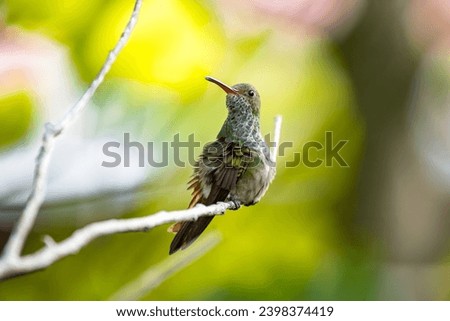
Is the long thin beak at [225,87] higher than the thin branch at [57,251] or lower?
higher

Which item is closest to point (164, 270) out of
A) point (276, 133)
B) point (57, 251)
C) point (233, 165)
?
point (233, 165)

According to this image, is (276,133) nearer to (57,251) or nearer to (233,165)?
(233,165)

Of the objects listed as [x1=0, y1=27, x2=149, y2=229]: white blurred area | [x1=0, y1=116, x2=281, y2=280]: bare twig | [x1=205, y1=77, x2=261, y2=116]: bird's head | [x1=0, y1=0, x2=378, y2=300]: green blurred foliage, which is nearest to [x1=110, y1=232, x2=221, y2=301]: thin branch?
[x1=0, y1=0, x2=378, y2=300]: green blurred foliage

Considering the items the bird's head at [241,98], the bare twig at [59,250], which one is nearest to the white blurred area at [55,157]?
the bird's head at [241,98]

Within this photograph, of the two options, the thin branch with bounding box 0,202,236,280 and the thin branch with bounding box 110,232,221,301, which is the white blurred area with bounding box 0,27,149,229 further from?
the thin branch with bounding box 0,202,236,280

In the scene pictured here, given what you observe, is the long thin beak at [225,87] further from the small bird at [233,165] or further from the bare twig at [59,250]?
the bare twig at [59,250]
